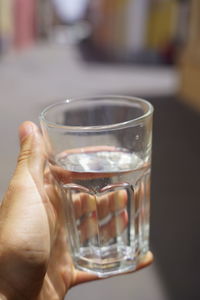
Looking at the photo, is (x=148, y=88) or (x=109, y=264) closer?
(x=109, y=264)

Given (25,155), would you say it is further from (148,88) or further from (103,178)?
(148,88)

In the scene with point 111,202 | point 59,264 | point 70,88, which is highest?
point 111,202

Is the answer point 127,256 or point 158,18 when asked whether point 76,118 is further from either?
point 158,18

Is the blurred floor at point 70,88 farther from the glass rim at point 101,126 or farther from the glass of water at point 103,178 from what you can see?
the glass rim at point 101,126

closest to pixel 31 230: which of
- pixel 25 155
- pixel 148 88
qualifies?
pixel 25 155

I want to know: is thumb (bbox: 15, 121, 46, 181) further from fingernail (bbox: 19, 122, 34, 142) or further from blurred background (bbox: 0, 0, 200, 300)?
blurred background (bbox: 0, 0, 200, 300)

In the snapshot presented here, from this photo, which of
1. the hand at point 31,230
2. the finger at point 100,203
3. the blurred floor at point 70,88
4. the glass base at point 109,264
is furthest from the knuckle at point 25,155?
the blurred floor at point 70,88
